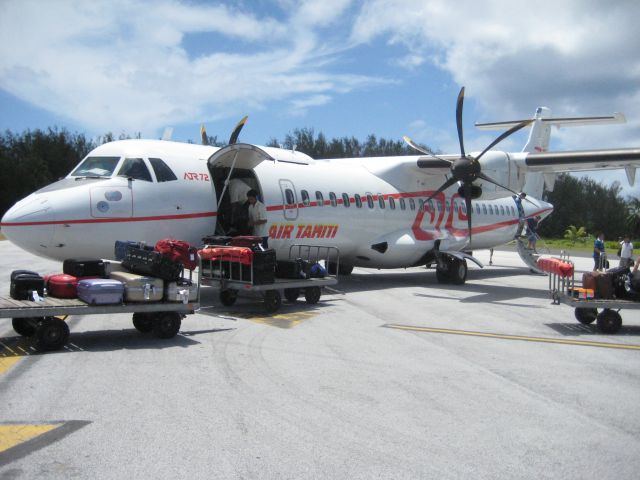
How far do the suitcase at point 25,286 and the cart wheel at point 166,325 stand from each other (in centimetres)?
161

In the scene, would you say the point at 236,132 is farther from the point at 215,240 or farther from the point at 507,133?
the point at 507,133

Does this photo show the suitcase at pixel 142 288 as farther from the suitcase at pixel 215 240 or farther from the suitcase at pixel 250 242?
the suitcase at pixel 215 240

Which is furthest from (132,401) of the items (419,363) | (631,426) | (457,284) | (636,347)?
(457,284)

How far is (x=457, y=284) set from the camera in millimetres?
17922

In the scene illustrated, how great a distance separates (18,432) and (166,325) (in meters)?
3.83

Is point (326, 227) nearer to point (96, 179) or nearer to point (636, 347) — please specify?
point (96, 179)

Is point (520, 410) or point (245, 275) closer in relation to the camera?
point (520, 410)

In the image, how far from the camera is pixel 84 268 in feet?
28.8

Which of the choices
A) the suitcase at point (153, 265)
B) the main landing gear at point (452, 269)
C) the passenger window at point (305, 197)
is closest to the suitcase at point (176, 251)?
the suitcase at point (153, 265)

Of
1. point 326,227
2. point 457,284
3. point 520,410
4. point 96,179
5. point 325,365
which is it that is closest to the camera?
point 520,410

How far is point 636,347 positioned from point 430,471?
6.16 metres

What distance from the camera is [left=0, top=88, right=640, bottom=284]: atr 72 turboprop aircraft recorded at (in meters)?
10.4

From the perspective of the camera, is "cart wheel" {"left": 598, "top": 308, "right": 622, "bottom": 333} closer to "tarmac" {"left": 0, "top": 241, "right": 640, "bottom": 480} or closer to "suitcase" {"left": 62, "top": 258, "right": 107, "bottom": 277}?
"tarmac" {"left": 0, "top": 241, "right": 640, "bottom": 480}

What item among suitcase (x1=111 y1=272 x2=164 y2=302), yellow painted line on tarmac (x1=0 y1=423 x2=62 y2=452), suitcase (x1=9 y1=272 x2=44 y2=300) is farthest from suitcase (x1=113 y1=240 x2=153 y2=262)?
yellow painted line on tarmac (x1=0 y1=423 x2=62 y2=452)
